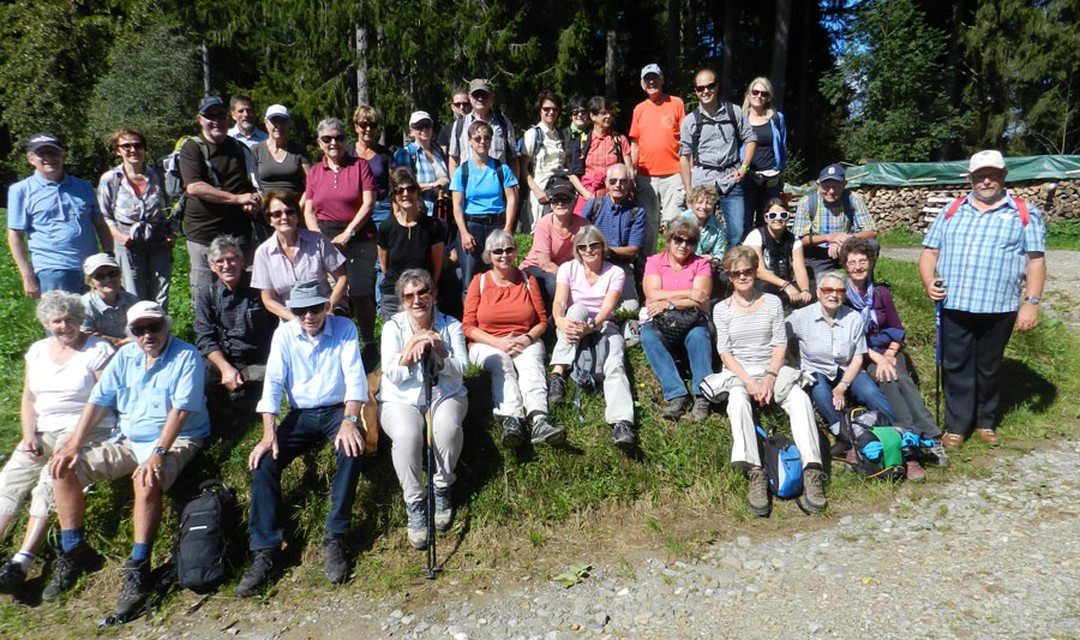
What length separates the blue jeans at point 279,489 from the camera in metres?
4.80

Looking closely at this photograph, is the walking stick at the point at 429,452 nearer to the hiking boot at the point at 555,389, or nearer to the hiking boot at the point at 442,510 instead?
the hiking boot at the point at 442,510

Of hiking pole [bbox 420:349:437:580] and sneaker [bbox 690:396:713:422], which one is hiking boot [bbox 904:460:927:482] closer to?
sneaker [bbox 690:396:713:422]

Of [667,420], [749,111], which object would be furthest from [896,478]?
[749,111]

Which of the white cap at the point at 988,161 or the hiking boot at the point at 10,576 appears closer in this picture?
the hiking boot at the point at 10,576

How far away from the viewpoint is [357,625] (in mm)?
4301

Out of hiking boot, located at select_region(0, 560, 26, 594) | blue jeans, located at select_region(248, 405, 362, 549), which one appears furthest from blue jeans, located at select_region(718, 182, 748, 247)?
hiking boot, located at select_region(0, 560, 26, 594)

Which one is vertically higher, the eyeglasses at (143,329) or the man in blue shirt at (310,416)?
the eyeglasses at (143,329)

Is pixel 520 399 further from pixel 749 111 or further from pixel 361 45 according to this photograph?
pixel 361 45

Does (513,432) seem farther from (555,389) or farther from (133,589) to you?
(133,589)

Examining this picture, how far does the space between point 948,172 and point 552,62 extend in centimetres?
1066

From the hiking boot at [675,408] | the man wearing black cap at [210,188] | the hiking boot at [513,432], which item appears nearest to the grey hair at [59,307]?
the man wearing black cap at [210,188]

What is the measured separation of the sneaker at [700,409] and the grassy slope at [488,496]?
0.07 meters

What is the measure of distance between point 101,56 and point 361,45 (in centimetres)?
1402

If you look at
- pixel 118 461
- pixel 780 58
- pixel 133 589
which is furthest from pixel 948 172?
pixel 133 589
